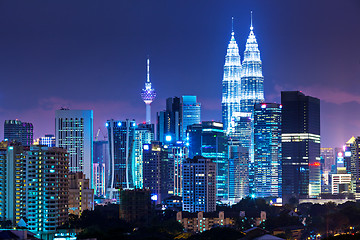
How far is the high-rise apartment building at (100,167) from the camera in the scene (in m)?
140

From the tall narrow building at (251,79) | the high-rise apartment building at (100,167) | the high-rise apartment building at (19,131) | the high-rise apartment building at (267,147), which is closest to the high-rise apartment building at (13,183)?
the high-rise apartment building at (19,131)

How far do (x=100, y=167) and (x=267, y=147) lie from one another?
26.3 m

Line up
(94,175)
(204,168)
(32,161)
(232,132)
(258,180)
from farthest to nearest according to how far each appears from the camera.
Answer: (232,132) → (258,180) → (94,175) → (204,168) → (32,161)

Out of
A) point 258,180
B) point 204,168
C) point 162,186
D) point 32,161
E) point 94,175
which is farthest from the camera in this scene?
point 258,180

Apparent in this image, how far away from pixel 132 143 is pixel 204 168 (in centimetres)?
3630

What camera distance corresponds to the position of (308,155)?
147m

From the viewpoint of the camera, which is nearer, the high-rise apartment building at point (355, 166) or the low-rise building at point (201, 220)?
the low-rise building at point (201, 220)

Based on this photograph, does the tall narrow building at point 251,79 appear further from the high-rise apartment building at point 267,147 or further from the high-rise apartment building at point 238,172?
the high-rise apartment building at point 238,172

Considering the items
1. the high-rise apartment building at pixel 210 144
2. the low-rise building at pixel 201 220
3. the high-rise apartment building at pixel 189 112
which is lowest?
the low-rise building at pixel 201 220

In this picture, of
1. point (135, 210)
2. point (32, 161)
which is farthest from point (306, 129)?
point (32, 161)

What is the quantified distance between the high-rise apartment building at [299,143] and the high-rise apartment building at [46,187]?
233ft

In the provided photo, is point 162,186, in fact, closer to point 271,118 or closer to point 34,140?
point 34,140

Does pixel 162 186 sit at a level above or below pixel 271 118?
below

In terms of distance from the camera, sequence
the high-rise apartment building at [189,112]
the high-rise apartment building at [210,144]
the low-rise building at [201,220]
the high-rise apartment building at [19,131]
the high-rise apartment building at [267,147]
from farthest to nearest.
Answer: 1. the high-rise apartment building at [189,112]
2. the high-rise apartment building at [267,147]
3. the high-rise apartment building at [210,144]
4. the high-rise apartment building at [19,131]
5. the low-rise building at [201,220]
